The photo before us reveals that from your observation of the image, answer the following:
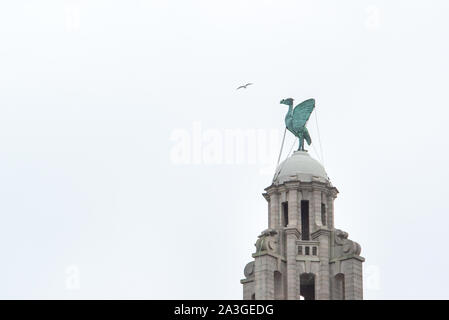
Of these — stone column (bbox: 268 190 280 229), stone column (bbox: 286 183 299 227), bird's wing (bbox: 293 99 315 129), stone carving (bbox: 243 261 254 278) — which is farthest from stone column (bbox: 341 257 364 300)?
bird's wing (bbox: 293 99 315 129)

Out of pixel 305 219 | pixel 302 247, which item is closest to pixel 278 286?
pixel 302 247

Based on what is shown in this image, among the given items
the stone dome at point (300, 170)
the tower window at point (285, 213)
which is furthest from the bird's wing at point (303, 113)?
the tower window at point (285, 213)

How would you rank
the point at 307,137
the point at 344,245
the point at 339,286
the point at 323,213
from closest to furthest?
the point at 339,286 < the point at 344,245 < the point at 323,213 < the point at 307,137

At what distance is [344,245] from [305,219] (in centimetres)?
451

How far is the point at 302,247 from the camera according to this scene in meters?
101

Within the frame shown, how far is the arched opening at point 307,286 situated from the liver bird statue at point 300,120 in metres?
11.5

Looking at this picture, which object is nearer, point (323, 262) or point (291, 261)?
point (291, 261)

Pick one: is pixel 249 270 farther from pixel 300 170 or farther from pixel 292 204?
pixel 300 170

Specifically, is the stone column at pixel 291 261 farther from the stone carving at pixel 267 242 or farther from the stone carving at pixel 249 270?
the stone carving at pixel 249 270

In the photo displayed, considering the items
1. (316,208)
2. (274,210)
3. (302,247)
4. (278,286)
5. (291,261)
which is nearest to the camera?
(291,261)

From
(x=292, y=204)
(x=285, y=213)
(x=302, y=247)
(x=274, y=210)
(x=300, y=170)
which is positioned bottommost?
(x=302, y=247)

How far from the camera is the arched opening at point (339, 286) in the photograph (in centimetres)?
10050

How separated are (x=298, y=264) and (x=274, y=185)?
7182mm

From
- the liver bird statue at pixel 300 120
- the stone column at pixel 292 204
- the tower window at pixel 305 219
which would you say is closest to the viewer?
the stone column at pixel 292 204
